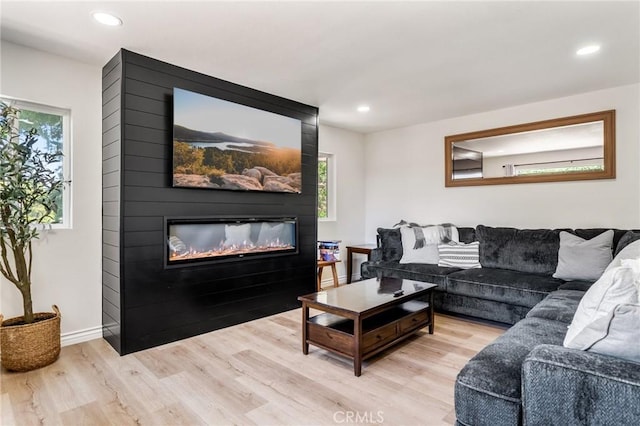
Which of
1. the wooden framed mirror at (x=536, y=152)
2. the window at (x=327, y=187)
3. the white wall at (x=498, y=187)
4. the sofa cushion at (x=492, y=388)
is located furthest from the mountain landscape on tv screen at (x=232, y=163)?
the sofa cushion at (x=492, y=388)

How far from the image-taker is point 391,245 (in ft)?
14.7

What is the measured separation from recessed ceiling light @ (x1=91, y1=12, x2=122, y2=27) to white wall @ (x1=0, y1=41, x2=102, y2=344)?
2.82 ft

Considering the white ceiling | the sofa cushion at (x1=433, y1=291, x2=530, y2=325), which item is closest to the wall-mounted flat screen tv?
the white ceiling

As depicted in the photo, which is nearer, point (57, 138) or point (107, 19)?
point (107, 19)

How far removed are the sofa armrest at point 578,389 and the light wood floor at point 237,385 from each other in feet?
2.42

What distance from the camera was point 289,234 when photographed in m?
3.99

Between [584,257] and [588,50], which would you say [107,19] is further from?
[584,257]

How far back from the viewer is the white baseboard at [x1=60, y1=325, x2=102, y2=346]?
2.88 metres

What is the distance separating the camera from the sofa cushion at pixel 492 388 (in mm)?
1379

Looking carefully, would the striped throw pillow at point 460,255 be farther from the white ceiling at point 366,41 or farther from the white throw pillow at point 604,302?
the white throw pillow at point 604,302

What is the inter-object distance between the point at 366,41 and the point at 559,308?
7.63 ft

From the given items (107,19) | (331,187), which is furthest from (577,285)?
(107,19)

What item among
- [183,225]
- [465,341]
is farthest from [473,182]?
[183,225]

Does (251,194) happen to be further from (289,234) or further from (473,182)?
(473,182)
